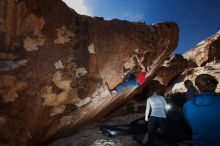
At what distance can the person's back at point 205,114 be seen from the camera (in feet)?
7.02

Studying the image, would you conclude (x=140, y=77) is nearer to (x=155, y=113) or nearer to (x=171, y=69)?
(x=155, y=113)

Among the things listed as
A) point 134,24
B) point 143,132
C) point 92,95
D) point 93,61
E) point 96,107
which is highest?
point 134,24

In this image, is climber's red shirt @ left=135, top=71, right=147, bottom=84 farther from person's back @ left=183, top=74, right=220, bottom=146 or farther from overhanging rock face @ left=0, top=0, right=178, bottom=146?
person's back @ left=183, top=74, right=220, bottom=146

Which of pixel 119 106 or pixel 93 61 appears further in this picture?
pixel 119 106

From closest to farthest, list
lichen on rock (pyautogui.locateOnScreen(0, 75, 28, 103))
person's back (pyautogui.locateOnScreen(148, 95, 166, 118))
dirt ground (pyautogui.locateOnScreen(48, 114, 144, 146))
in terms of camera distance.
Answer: lichen on rock (pyautogui.locateOnScreen(0, 75, 28, 103)), person's back (pyautogui.locateOnScreen(148, 95, 166, 118)), dirt ground (pyautogui.locateOnScreen(48, 114, 144, 146))

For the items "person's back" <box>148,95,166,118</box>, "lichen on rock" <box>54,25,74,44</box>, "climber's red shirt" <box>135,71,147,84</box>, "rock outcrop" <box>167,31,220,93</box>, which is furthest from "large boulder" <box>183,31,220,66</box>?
"lichen on rock" <box>54,25,74,44</box>

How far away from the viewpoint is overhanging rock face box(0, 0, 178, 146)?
3.97 meters

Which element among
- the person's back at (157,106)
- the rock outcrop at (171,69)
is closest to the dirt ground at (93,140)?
the person's back at (157,106)

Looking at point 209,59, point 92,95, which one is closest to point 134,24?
point 92,95

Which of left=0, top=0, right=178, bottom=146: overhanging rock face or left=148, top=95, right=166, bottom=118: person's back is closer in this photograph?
left=0, top=0, right=178, bottom=146: overhanging rock face

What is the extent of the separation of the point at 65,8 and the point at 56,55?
1.04 m

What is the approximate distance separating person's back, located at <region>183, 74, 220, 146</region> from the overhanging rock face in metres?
2.94

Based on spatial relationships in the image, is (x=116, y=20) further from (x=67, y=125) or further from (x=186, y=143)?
(x=186, y=143)

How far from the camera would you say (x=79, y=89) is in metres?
4.88
